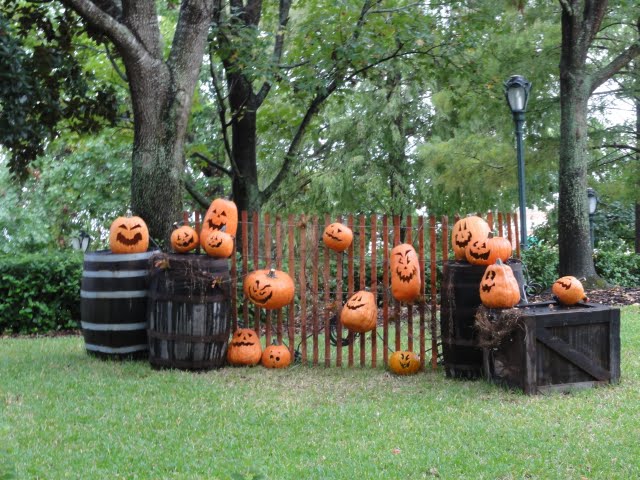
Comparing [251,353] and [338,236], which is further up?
[338,236]

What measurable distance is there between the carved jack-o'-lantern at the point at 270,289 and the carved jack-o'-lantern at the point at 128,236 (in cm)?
131

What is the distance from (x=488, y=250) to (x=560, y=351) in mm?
1140

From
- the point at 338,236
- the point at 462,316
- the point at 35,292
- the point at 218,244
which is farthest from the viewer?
the point at 35,292

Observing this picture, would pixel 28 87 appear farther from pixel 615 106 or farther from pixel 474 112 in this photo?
pixel 615 106

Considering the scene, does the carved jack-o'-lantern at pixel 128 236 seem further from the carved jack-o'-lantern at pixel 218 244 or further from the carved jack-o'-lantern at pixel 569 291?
the carved jack-o'-lantern at pixel 569 291

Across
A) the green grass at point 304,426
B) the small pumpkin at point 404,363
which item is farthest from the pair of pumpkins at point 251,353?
the small pumpkin at point 404,363

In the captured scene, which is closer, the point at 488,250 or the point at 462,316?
the point at 488,250

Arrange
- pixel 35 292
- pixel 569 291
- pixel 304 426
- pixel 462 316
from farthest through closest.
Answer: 1. pixel 35 292
2. pixel 462 316
3. pixel 569 291
4. pixel 304 426

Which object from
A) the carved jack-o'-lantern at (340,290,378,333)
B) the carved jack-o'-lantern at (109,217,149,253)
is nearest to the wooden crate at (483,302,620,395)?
the carved jack-o'-lantern at (340,290,378,333)

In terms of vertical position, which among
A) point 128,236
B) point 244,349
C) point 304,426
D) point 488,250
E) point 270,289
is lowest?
point 304,426

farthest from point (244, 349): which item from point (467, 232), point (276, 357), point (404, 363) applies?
point (467, 232)

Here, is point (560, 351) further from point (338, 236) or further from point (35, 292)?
point (35, 292)

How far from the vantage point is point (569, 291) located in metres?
6.82

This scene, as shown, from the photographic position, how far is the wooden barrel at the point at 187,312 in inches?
291
